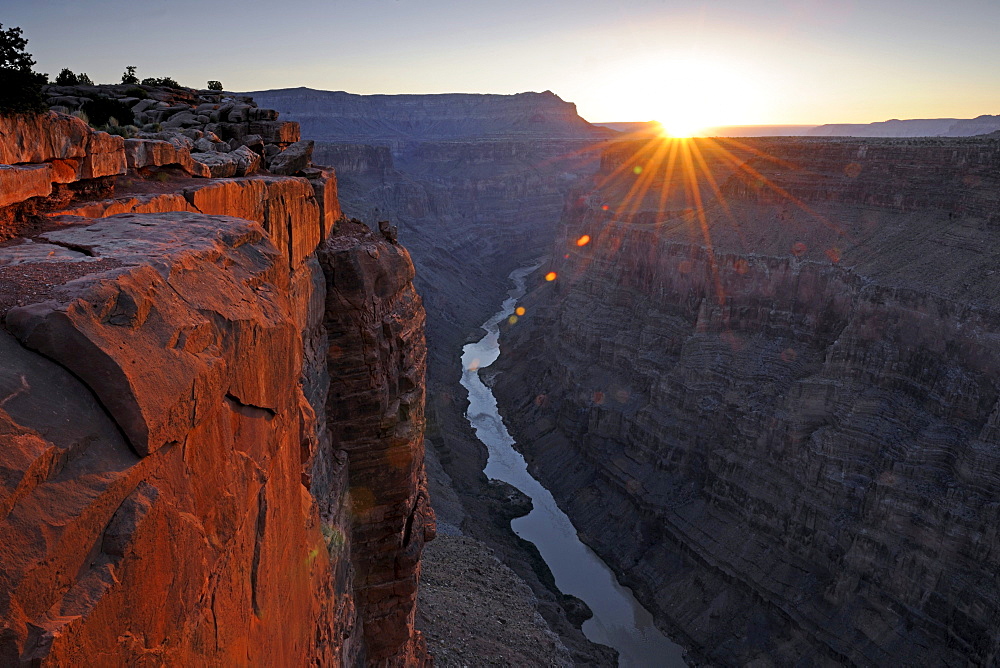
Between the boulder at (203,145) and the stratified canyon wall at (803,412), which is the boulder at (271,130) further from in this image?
the stratified canyon wall at (803,412)

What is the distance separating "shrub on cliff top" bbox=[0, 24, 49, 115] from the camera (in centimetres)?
619

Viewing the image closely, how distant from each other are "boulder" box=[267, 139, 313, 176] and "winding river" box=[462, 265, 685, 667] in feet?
89.0

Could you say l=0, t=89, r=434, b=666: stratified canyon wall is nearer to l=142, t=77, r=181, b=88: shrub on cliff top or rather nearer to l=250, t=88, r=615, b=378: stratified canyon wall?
l=142, t=77, r=181, b=88: shrub on cliff top

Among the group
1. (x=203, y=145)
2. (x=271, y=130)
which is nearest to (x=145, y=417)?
(x=203, y=145)

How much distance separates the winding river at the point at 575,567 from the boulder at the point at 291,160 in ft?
89.0

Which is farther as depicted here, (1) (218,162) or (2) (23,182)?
(1) (218,162)

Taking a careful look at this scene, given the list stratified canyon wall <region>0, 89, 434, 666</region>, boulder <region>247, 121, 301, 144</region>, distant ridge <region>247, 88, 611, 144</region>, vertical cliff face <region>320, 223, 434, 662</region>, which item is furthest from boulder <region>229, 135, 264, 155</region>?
distant ridge <region>247, 88, 611, 144</region>

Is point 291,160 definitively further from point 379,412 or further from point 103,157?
point 103,157

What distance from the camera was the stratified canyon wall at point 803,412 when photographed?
28984 millimetres

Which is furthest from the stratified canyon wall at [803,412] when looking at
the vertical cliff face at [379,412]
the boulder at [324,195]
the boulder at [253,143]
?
the boulder at [253,143]

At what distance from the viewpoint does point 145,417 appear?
12.7ft

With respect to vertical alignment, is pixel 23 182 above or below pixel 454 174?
above

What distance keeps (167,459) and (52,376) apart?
0.79 m

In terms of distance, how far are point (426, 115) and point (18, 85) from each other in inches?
6589
